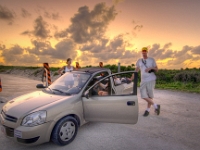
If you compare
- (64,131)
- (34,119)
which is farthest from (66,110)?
(34,119)

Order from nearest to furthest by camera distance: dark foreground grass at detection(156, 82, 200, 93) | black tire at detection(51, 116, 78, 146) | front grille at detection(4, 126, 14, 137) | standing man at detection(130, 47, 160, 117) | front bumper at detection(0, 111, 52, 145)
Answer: front bumper at detection(0, 111, 52, 145)
front grille at detection(4, 126, 14, 137)
black tire at detection(51, 116, 78, 146)
standing man at detection(130, 47, 160, 117)
dark foreground grass at detection(156, 82, 200, 93)

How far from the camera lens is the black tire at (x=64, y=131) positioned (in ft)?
10.3

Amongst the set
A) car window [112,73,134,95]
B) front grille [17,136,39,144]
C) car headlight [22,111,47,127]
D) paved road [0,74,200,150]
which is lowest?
paved road [0,74,200,150]

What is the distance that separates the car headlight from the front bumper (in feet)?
0.23

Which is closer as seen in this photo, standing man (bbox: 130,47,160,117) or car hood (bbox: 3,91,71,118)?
car hood (bbox: 3,91,71,118)

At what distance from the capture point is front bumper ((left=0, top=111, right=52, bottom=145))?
2875 mm

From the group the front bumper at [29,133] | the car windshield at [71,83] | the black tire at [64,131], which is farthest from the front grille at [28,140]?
the car windshield at [71,83]

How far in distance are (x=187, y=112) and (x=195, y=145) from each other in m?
2.66

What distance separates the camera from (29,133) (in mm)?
2867

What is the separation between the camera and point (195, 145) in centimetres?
340

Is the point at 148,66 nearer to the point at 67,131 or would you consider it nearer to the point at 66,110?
the point at 66,110

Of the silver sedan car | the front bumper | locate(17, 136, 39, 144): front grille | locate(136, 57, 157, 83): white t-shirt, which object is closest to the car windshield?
the silver sedan car

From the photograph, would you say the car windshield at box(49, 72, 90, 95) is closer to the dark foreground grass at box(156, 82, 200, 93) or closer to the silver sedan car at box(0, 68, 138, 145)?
the silver sedan car at box(0, 68, 138, 145)

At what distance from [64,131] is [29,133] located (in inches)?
26.8
